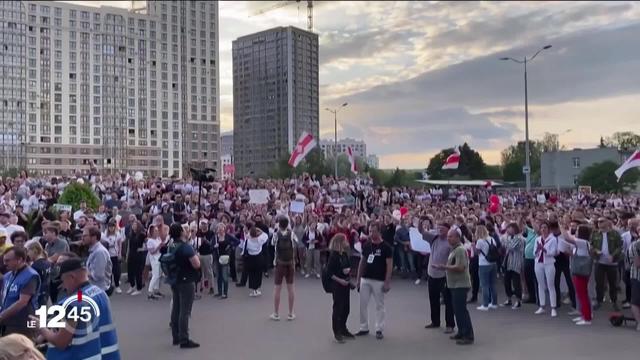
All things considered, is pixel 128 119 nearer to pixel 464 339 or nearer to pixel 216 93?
pixel 216 93

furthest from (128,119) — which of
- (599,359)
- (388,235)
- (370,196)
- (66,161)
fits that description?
(599,359)

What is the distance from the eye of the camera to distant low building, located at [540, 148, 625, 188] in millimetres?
85500

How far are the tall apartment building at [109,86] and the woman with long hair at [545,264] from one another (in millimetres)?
137825

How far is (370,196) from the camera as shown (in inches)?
1213

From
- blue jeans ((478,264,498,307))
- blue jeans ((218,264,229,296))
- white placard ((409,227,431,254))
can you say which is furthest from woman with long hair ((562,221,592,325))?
blue jeans ((218,264,229,296))

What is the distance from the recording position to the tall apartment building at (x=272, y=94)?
122000mm

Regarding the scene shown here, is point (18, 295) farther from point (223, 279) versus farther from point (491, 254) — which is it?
point (491, 254)

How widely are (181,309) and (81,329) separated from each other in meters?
4.92

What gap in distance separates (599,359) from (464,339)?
198 centimetres

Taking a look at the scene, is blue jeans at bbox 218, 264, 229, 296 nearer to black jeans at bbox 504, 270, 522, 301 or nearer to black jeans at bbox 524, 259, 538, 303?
black jeans at bbox 504, 270, 522, 301

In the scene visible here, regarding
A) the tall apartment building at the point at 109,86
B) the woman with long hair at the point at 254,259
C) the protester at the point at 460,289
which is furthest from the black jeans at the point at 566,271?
the tall apartment building at the point at 109,86

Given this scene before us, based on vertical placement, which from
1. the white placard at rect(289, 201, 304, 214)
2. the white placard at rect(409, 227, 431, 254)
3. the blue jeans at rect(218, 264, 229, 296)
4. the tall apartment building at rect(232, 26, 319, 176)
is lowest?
the blue jeans at rect(218, 264, 229, 296)

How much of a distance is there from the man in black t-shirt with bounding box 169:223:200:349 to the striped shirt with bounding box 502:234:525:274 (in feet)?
23.1

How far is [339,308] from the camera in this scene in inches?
398
